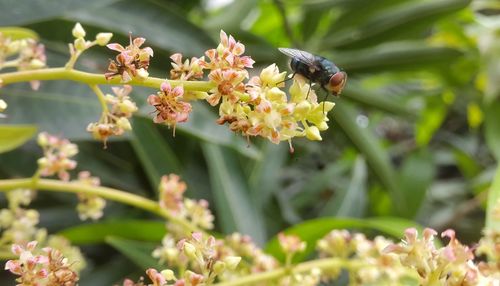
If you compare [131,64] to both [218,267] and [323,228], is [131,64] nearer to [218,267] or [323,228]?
[218,267]

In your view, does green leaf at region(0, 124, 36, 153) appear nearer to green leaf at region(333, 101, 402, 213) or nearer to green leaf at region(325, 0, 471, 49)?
green leaf at region(333, 101, 402, 213)

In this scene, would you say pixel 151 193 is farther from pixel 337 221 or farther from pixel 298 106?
pixel 298 106

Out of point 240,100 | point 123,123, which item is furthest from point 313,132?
point 123,123

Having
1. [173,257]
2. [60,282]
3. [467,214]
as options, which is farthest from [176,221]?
[467,214]

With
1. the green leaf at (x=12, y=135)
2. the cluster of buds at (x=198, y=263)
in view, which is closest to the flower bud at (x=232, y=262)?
the cluster of buds at (x=198, y=263)

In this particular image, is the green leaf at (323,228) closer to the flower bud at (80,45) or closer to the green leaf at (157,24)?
the green leaf at (157,24)

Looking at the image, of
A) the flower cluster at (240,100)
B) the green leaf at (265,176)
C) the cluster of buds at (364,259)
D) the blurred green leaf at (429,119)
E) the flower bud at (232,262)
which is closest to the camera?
the flower cluster at (240,100)
